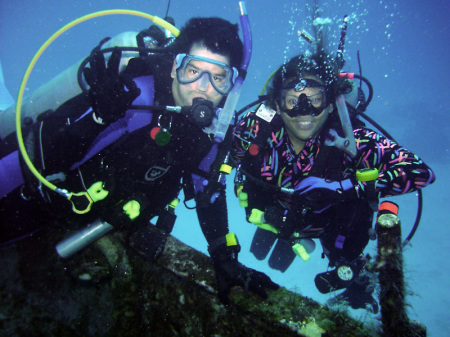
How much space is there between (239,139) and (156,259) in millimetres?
2321

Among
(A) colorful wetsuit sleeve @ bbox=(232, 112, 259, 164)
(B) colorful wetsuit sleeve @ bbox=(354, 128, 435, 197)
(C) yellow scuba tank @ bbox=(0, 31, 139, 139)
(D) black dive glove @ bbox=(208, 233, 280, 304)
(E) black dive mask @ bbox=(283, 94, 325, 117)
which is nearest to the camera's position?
(D) black dive glove @ bbox=(208, 233, 280, 304)

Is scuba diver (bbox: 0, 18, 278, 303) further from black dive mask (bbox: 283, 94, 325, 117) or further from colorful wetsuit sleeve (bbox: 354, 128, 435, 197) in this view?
colorful wetsuit sleeve (bbox: 354, 128, 435, 197)

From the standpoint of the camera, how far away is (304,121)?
3354mm

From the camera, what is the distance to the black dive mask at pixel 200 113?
7.85 ft

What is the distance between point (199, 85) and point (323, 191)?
2150mm

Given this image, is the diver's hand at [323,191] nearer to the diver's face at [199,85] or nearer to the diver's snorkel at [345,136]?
the diver's snorkel at [345,136]

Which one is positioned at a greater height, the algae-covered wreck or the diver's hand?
the diver's hand

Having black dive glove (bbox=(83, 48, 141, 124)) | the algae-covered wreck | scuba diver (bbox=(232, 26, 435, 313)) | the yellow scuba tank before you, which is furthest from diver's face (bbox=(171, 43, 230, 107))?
the algae-covered wreck

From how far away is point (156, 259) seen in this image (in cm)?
193

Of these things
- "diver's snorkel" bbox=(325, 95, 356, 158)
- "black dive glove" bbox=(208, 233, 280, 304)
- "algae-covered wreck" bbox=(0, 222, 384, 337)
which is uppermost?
"diver's snorkel" bbox=(325, 95, 356, 158)

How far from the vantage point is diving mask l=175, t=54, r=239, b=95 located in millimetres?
2654

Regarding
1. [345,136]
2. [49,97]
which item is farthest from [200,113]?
[345,136]

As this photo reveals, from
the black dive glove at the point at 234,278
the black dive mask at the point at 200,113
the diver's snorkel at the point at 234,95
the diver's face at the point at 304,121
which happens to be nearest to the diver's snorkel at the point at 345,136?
the diver's face at the point at 304,121

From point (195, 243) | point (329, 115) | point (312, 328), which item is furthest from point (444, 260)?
point (312, 328)
